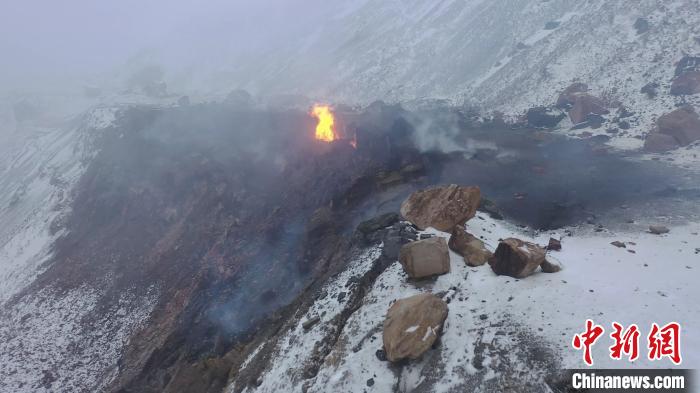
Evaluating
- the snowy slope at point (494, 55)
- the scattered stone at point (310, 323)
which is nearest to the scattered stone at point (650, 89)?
the snowy slope at point (494, 55)

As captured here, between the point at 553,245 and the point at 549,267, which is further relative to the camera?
the point at 553,245

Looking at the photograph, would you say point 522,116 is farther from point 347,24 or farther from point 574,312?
point 347,24

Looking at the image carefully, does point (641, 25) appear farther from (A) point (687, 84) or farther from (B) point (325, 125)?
(B) point (325, 125)

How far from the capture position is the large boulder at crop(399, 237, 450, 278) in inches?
559

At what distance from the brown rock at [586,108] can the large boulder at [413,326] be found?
28716mm

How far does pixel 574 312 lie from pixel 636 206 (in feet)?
39.3

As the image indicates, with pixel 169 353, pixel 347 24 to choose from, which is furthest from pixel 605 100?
pixel 347 24

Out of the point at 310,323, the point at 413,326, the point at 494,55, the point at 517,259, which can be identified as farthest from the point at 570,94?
the point at 310,323

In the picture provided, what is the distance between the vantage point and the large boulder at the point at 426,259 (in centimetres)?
1420

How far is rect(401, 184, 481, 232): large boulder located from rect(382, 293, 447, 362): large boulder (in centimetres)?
542

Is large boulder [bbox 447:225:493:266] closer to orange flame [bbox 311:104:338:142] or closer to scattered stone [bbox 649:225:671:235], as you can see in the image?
scattered stone [bbox 649:225:671:235]

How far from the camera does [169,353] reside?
20.1 metres

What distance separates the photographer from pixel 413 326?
11.7 metres

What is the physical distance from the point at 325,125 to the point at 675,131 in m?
28.6
